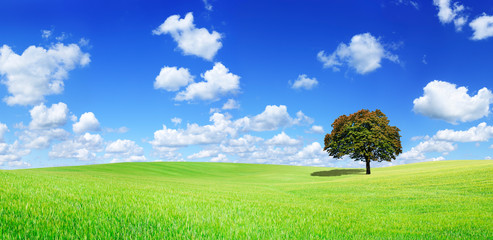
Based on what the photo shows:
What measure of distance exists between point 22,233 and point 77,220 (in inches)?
43.9

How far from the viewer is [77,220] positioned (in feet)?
20.7

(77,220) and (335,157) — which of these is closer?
(77,220)

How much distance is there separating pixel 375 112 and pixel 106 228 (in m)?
56.9

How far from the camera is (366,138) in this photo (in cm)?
5112

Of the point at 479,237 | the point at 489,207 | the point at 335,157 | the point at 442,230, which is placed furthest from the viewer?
the point at 335,157

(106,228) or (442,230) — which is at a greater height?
(106,228)

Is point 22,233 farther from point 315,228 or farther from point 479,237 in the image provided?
point 479,237

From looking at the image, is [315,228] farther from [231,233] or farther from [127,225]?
[127,225]

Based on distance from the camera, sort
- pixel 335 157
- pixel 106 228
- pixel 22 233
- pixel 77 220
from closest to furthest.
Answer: pixel 22 233 → pixel 106 228 → pixel 77 220 → pixel 335 157

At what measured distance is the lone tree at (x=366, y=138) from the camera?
51531mm

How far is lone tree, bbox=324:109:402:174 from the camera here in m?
51.5

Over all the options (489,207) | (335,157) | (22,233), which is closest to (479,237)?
(489,207)

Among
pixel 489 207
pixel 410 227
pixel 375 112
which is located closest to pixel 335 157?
pixel 375 112

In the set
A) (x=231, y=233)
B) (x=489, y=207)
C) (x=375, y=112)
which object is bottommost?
(x=489, y=207)
